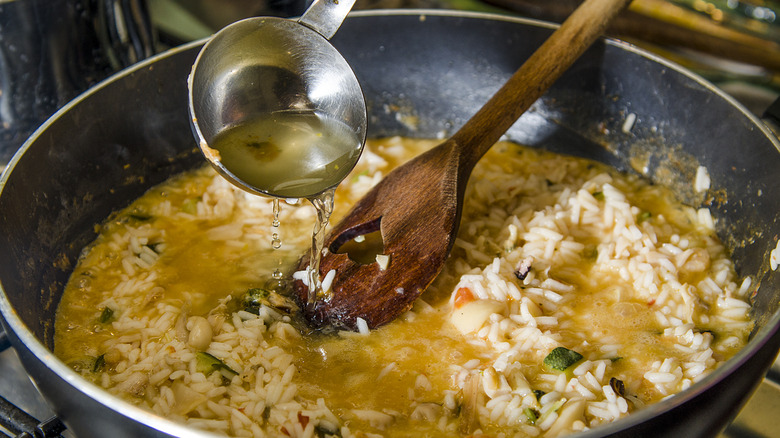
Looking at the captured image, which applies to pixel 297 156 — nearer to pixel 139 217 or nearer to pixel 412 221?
pixel 412 221

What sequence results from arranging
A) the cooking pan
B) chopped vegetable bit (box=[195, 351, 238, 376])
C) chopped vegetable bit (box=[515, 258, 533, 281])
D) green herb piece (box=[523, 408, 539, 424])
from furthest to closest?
1. chopped vegetable bit (box=[515, 258, 533, 281])
2. chopped vegetable bit (box=[195, 351, 238, 376])
3. green herb piece (box=[523, 408, 539, 424])
4. the cooking pan

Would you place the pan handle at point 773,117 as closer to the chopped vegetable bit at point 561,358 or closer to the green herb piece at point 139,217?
the chopped vegetable bit at point 561,358

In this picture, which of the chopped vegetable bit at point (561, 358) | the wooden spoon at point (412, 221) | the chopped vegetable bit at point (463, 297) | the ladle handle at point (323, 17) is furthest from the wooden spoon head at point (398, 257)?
the ladle handle at point (323, 17)

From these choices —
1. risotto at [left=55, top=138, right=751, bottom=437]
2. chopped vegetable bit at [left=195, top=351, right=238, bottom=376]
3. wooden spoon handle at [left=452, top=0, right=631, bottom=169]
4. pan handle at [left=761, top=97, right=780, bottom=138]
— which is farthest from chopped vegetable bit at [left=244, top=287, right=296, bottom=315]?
pan handle at [left=761, top=97, right=780, bottom=138]

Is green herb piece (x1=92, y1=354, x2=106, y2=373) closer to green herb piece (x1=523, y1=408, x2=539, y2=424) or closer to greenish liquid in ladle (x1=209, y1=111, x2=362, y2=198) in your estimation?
greenish liquid in ladle (x1=209, y1=111, x2=362, y2=198)

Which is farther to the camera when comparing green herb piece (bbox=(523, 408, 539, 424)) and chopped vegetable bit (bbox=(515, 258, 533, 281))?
chopped vegetable bit (bbox=(515, 258, 533, 281))

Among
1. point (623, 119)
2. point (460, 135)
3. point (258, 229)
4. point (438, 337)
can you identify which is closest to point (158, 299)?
point (258, 229)

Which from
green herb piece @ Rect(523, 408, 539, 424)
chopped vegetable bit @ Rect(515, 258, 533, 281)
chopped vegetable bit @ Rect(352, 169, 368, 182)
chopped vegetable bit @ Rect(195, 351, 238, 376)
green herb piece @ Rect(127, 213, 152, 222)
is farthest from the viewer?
chopped vegetable bit @ Rect(352, 169, 368, 182)

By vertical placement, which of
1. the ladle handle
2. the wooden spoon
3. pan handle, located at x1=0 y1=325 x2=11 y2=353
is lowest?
pan handle, located at x1=0 y1=325 x2=11 y2=353

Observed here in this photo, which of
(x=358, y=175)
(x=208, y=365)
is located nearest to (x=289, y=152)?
(x=208, y=365)
